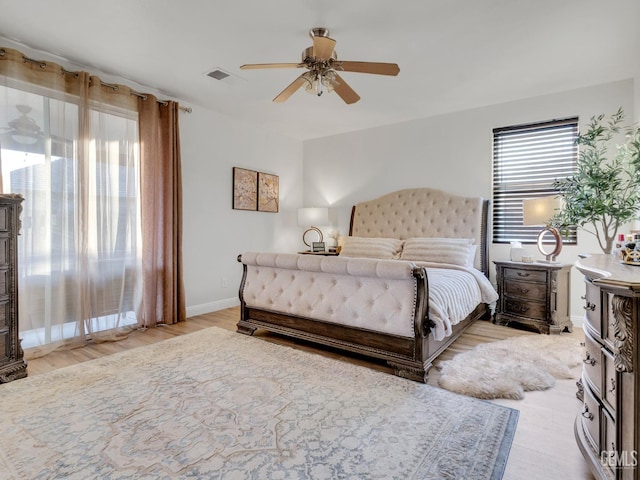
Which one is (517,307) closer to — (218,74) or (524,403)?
(524,403)

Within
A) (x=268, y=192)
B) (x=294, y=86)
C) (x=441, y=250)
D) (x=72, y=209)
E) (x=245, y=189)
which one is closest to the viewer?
(x=294, y=86)

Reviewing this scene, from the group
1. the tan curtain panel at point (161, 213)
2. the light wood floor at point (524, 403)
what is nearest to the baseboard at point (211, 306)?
the tan curtain panel at point (161, 213)

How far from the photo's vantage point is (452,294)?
9.08 ft

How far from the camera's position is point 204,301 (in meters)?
4.37

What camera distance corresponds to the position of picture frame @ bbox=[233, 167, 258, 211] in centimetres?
475

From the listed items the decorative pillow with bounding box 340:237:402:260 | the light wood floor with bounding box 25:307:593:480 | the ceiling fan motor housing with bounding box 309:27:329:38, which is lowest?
the light wood floor with bounding box 25:307:593:480

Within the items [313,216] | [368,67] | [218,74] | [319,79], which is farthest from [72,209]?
[313,216]

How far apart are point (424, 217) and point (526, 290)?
4.91ft

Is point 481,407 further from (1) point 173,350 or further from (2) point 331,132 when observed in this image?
(2) point 331,132

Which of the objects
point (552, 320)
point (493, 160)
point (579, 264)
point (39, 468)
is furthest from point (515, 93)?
point (39, 468)

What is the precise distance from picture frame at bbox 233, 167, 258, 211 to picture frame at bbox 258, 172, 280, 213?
0.27 ft

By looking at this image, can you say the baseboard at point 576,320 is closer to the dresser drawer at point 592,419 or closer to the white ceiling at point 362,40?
the white ceiling at point 362,40

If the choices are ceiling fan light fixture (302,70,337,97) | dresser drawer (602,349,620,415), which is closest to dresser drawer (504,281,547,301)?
dresser drawer (602,349,620,415)

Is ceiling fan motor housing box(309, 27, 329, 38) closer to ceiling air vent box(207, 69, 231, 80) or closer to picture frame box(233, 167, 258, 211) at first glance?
ceiling air vent box(207, 69, 231, 80)
